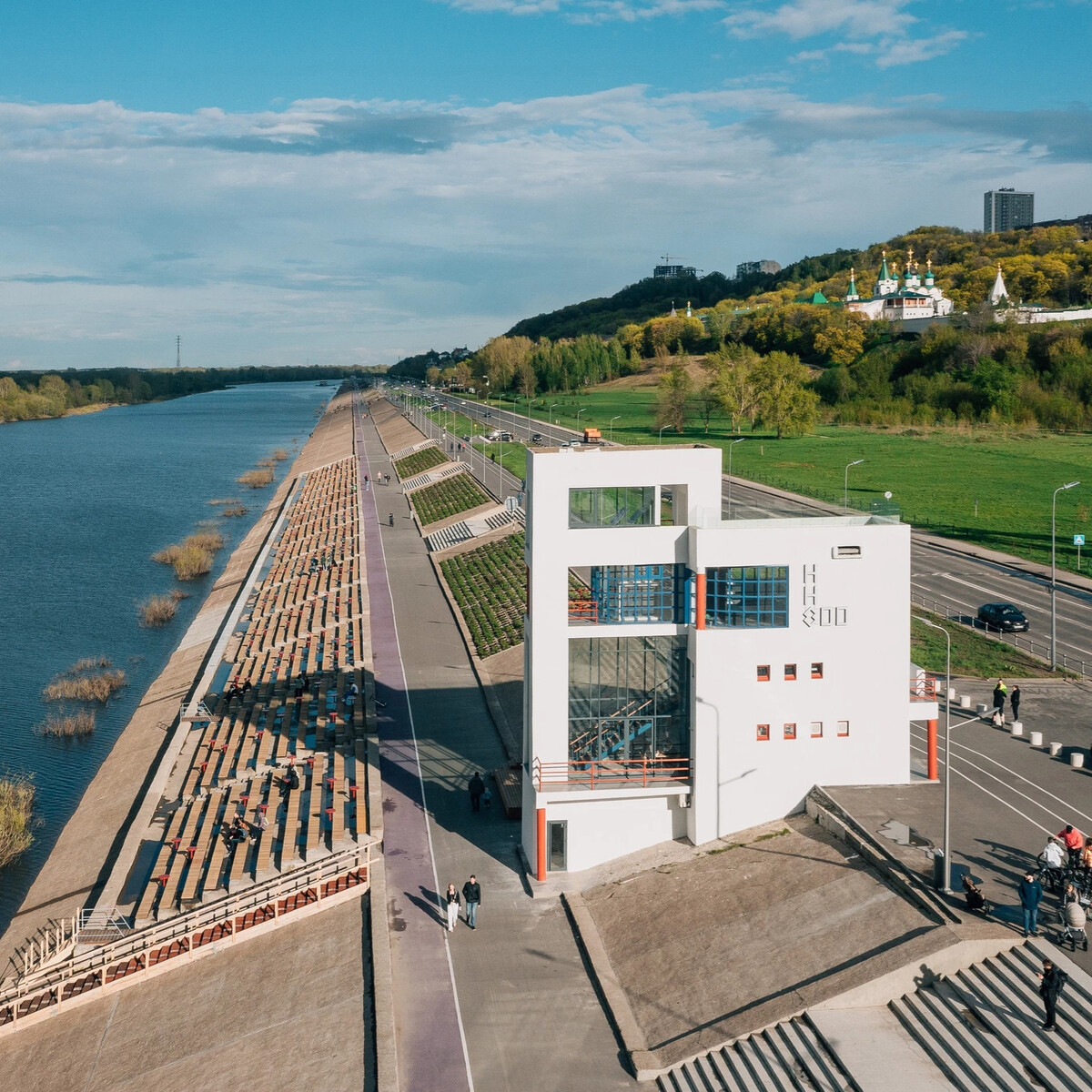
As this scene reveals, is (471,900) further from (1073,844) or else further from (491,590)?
(491,590)

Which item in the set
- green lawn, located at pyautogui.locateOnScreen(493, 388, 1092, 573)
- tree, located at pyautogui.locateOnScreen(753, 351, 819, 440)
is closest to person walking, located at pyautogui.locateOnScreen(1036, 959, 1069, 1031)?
green lawn, located at pyautogui.locateOnScreen(493, 388, 1092, 573)

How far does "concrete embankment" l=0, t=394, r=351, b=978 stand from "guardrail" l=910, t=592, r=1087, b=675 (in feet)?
94.2

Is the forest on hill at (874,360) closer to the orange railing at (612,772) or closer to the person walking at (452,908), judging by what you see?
the orange railing at (612,772)

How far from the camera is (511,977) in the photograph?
70.8 ft

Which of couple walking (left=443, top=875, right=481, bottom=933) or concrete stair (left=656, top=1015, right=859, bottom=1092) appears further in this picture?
couple walking (left=443, top=875, right=481, bottom=933)

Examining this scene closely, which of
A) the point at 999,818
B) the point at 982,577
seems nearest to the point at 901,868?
the point at 999,818

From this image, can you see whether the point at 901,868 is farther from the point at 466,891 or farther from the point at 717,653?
the point at 466,891

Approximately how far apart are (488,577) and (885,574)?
108ft

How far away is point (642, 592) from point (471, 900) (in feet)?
25.3

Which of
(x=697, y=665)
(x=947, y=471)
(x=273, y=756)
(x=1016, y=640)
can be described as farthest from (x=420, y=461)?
(x=697, y=665)

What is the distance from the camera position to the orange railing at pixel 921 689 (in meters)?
27.1

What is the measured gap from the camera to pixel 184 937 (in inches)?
970

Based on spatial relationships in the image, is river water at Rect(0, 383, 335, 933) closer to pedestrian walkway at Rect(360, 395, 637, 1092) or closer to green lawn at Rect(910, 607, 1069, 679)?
pedestrian walkway at Rect(360, 395, 637, 1092)

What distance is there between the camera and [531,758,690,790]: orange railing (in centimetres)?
2536
